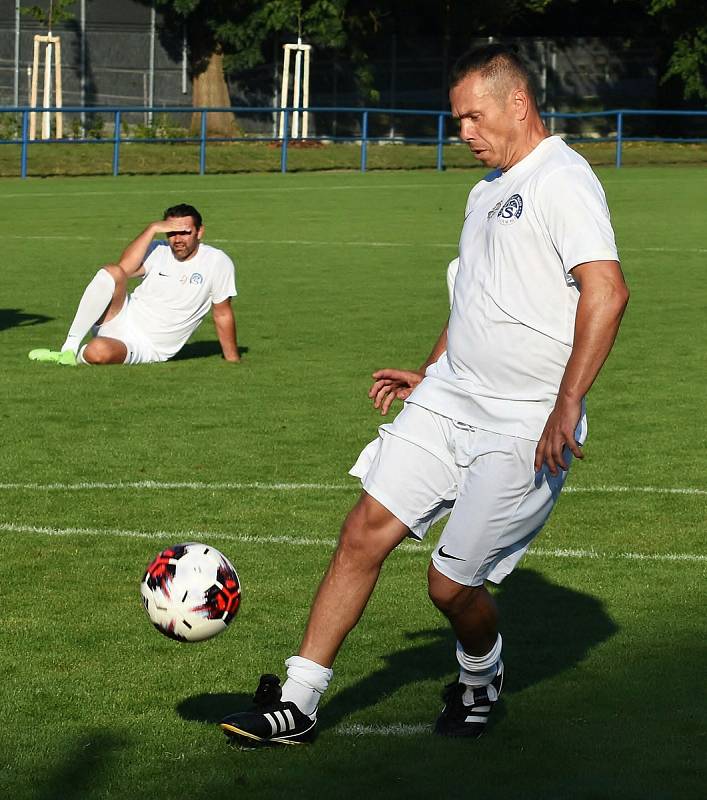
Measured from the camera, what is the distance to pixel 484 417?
191 inches

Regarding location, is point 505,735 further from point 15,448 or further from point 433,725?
point 15,448

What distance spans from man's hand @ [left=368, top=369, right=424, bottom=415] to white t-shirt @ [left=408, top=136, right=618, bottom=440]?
0.41 m

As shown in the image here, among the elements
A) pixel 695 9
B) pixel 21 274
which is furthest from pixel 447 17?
pixel 21 274

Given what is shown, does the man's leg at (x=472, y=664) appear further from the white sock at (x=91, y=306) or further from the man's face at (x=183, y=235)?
the white sock at (x=91, y=306)

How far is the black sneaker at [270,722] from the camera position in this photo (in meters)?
4.76

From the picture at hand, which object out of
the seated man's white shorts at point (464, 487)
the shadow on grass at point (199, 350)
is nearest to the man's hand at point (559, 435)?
the seated man's white shorts at point (464, 487)

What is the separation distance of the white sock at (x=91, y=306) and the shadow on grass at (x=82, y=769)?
8.42 metres

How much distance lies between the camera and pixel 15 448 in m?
9.83

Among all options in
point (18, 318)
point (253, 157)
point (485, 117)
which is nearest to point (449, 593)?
point (485, 117)

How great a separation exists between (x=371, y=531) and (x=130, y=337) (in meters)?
8.67

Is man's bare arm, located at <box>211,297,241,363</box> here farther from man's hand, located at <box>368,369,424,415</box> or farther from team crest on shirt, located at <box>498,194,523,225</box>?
team crest on shirt, located at <box>498,194,523,225</box>

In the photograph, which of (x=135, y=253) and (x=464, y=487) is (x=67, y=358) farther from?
(x=464, y=487)

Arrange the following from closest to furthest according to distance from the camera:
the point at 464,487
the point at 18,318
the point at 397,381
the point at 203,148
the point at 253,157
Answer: the point at 464,487 < the point at 397,381 < the point at 18,318 < the point at 203,148 < the point at 253,157

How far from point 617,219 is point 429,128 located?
2309 centimetres
